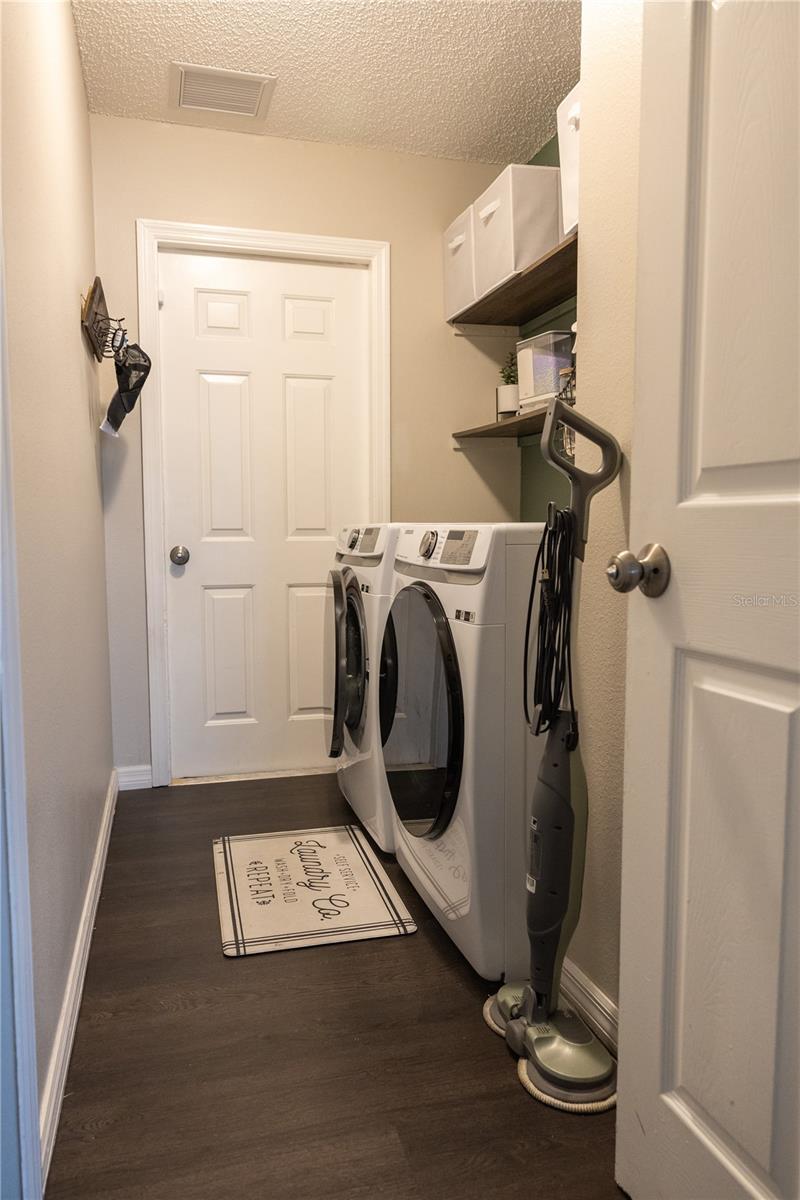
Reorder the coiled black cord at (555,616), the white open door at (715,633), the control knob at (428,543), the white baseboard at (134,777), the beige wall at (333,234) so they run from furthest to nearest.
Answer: the white baseboard at (134,777)
the beige wall at (333,234)
the control knob at (428,543)
the coiled black cord at (555,616)
the white open door at (715,633)

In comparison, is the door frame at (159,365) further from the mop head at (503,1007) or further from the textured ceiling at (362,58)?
the mop head at (503,1007)

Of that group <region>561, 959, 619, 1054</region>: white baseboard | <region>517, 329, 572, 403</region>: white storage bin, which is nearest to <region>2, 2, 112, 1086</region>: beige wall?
<region>561, 959, 619, 1054</region>: white baseboard

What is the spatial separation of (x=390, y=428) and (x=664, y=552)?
2306 mm

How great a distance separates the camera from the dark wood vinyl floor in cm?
124

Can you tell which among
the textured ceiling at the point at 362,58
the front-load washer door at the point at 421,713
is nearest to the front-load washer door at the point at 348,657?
the front-load washer door at the point at 421,713

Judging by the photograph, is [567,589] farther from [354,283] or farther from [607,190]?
[354,283]

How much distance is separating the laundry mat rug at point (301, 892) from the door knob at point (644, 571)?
1247 millimetres

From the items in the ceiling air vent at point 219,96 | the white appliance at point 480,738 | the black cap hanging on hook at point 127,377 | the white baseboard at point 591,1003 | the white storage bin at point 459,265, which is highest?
the ceiling air vent at point 219,96

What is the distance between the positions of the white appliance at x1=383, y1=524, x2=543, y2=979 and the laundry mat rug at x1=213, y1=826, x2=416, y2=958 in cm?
30

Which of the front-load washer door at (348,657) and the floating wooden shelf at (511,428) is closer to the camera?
the front-load washer door at (348,657)

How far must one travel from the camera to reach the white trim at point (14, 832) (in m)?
0.99

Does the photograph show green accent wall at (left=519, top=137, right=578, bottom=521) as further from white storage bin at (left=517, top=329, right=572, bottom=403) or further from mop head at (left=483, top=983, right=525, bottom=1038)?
mop head at (left=483, top=983, right=525, bottom=1038)

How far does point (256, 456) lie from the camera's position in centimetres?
318

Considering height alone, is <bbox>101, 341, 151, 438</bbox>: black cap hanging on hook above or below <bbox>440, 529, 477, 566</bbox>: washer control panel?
above
